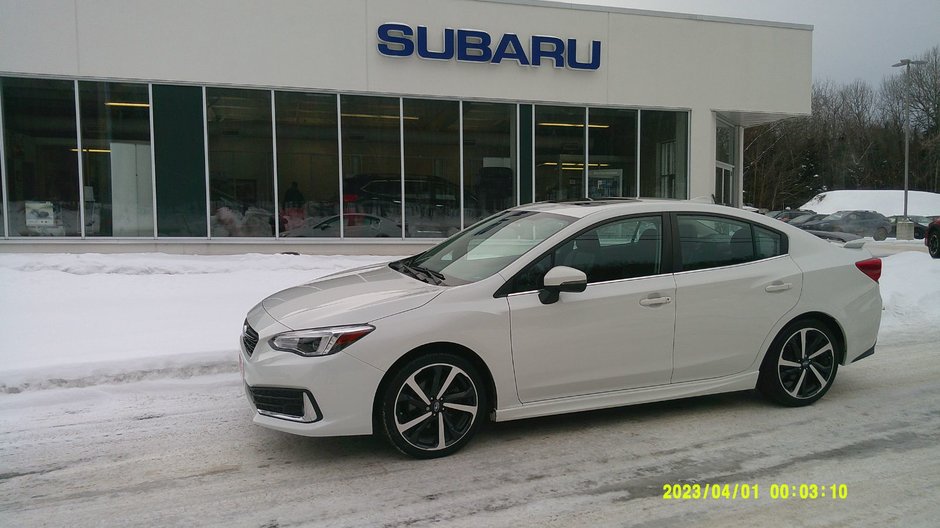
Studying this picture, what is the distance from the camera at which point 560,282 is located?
175 inches

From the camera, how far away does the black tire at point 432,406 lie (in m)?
4.20

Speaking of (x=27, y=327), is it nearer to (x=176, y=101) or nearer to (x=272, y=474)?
(x=272, y=474)

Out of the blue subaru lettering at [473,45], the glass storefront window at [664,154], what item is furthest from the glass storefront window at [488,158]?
the glass storefront window at [664,154]

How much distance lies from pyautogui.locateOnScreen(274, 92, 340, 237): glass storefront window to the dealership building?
3cm

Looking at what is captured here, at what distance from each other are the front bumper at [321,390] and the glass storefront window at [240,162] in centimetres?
1115

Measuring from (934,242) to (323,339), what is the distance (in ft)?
67.0

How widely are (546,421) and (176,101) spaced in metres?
12.1

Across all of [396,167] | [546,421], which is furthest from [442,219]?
[546,421]

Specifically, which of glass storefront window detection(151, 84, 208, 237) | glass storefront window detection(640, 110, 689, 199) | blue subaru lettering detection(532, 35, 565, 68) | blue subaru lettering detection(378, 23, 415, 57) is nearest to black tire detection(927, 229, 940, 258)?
glass storefront window detection(640, 110, 689, 199)

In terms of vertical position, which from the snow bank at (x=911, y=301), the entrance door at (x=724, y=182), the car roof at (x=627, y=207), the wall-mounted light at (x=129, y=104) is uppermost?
the wall-mounted light at (x=129, y=104)

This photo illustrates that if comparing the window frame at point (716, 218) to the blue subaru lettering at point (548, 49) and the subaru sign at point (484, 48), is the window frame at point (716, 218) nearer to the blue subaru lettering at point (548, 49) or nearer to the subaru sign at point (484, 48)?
the subaru sign at point (484, 48)

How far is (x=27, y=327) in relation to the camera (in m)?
7.46

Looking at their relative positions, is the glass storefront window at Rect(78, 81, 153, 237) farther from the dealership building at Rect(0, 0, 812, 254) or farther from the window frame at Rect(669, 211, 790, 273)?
the window frame at Rect(669, 211, 790, 273)
